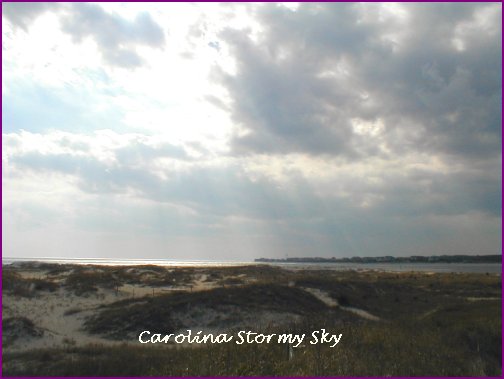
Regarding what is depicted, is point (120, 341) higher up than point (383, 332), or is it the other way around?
point (383, 332)

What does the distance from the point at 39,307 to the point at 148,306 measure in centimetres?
1071

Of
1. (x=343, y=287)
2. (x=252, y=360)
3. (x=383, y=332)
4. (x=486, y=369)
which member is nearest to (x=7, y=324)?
(x=252, y=360)

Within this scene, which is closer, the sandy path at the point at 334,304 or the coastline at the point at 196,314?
the coastline at the point at 196,314

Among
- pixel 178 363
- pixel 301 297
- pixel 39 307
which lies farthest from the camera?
pixel 301 297

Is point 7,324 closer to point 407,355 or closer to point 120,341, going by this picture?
point 120,341

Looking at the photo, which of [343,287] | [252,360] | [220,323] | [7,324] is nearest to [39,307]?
[7,324]

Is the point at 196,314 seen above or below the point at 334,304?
above

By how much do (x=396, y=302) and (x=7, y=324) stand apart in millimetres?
35418

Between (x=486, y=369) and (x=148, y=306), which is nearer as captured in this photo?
(x=486, y=369)

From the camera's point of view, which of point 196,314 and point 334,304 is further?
point 334,304

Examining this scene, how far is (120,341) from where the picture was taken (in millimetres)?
22438

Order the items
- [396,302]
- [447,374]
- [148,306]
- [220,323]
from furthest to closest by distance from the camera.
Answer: [396,302] → [148,306] → [220,323] → [447,374]

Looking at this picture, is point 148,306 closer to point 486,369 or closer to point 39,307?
point 39,307

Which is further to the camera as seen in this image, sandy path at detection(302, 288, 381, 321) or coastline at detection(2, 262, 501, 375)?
sandy path at detection(302, 288, 381, 321)
